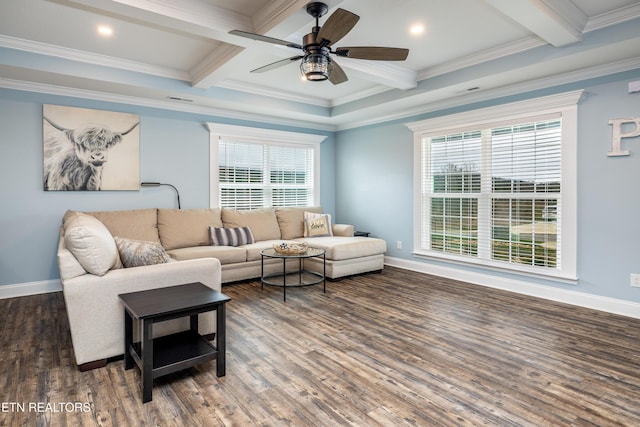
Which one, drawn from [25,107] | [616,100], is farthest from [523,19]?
[25,107]

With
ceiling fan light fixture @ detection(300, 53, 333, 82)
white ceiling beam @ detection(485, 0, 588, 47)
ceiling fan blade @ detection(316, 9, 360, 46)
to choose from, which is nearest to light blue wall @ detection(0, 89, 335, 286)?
ceiling fan light fixture @ detection(300, 53, 333, 82)

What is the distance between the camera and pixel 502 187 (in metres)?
4.61

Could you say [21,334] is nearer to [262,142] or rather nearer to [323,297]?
[323,297]

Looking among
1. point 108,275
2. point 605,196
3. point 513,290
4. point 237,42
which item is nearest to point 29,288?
point 108,275

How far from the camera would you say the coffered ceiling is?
294 cm

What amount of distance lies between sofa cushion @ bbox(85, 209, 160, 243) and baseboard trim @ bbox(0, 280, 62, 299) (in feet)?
3.19

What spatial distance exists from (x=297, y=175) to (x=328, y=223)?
118 cm

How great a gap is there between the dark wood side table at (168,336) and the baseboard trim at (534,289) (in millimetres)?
3640

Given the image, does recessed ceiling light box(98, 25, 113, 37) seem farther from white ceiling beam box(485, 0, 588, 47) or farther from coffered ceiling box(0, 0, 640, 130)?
white ceiling beam box(485, 0, 588, 47)

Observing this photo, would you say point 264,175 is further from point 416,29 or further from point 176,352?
point 176,352

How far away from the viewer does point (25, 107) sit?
14.0 ft

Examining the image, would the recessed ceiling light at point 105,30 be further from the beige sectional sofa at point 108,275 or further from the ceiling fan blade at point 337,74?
the ceiling fan blade at point 337,74

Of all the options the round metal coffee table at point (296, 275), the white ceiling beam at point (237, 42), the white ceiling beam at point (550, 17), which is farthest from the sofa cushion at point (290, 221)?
the white ceiling beam at point (550, 17)

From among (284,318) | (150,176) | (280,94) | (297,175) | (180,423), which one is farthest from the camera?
(297,175)
